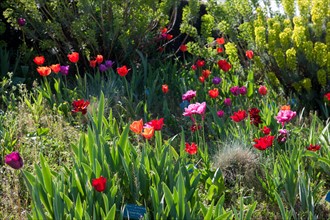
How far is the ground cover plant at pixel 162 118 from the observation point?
104 inches

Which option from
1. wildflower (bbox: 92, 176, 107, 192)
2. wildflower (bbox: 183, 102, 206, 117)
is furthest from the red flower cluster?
wildflower (bbox: 92, 176, 107, 192)

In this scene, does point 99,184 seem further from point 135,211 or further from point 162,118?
point 162,118

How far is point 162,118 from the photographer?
3012mm

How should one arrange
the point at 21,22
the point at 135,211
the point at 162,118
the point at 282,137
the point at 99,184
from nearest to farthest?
1. the point at 99,184
2. the point at 135,211
3. the point at 162,118
4. the point at 282,137
5. the point at 21,22

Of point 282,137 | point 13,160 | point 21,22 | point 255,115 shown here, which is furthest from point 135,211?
point 21,22

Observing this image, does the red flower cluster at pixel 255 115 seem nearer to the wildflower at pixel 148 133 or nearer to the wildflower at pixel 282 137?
the wildflower at pixel 282 137

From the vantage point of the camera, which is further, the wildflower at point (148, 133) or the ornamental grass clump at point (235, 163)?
the ornamental grass clump at point (235, 163)

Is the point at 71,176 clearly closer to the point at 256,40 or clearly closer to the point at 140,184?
the point at 140,184

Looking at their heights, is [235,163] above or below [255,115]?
below

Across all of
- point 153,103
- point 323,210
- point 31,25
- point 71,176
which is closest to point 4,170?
point 71,176

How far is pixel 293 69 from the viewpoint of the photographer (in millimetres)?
4352

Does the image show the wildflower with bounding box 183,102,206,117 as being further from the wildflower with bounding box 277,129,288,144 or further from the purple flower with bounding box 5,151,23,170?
the purple flower with bounding box 5,151,23,170

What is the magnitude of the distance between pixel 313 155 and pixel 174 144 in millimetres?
903

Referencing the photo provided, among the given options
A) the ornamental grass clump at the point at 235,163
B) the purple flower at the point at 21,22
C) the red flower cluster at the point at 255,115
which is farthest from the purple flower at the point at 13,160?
the purple flower at the point at 21,22
